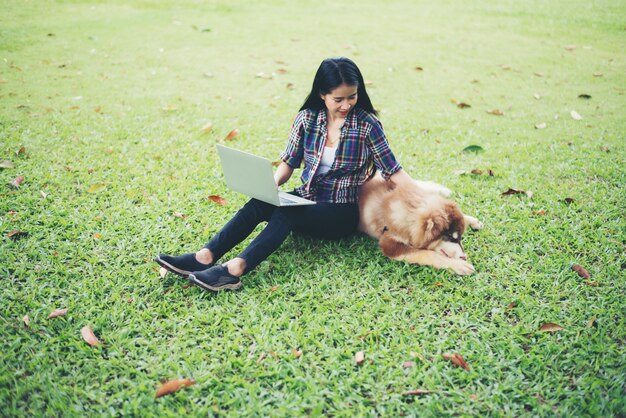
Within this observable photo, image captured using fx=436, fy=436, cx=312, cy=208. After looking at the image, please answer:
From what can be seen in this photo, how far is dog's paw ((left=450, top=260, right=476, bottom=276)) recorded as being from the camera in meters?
2.88

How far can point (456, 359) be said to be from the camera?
7.50 ft

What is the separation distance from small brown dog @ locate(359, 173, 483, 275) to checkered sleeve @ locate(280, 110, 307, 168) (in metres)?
0.61

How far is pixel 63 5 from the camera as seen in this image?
32.6 feet

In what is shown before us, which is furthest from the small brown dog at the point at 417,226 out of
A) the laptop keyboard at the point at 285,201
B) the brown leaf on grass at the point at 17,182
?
the brown leaf on grass at the point at 17,182

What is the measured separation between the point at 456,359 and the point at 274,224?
1.36m

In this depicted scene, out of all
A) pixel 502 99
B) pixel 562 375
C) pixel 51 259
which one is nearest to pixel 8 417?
pixel 51 259

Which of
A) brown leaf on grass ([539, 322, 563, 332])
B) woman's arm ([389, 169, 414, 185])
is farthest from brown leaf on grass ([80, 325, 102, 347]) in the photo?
brown leaf on grass ([539, 322, 563, 332])

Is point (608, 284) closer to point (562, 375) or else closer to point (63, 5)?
point (562, 375)

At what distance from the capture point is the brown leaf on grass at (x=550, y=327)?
2.45 m

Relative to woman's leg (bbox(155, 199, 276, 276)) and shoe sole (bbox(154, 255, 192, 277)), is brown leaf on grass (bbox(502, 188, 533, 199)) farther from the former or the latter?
shoe sole (bbox(154, 255, 192, 277))

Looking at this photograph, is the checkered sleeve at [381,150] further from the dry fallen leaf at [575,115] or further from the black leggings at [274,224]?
the dry fallen leaf at [575,115]

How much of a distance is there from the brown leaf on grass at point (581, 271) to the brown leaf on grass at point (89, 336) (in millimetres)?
2972

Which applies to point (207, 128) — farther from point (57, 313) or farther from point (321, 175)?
point (57, 313)

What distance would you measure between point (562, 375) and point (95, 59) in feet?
25.6
